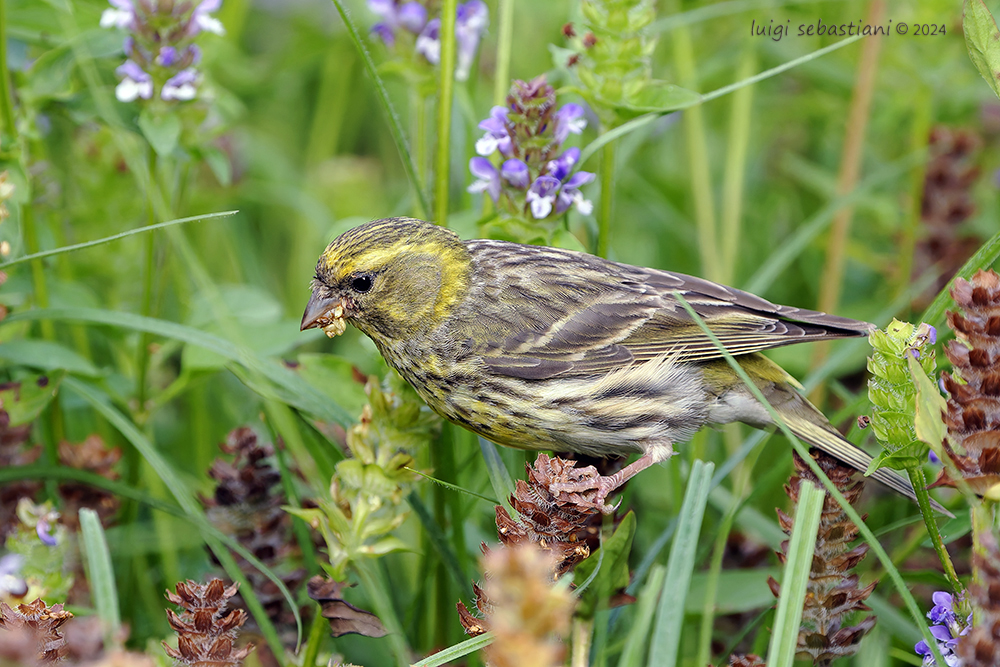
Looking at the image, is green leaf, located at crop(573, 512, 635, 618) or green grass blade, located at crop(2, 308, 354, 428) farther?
green grass blade, located at crop(2, 308, 354, 428)

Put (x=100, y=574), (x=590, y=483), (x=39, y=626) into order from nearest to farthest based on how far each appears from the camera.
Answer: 1. (x=39, y=626)
2. (x=100, y=574)
3. (x=590, y=483)

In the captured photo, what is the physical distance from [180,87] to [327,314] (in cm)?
69

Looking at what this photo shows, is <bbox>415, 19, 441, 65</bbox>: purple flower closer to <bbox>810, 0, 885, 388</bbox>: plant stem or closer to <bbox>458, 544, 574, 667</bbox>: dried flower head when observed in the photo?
<bbox>810, 0, 885, 388</bbox>: plant stem

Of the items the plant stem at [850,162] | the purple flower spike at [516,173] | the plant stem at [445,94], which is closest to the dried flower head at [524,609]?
the purple flower spike at [516,173]

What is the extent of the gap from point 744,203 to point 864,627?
259 cm

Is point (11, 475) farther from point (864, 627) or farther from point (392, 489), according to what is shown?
point (864, 627)

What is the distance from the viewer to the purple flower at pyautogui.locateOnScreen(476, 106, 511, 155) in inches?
85.5

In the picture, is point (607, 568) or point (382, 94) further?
point (382, 94)

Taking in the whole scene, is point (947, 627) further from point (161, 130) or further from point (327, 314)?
point (161, 130)

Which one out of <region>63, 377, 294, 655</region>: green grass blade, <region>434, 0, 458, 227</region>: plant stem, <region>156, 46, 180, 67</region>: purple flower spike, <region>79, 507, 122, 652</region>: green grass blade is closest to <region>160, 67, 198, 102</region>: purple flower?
<region>156, 46, 180, 67</region>: purple flower spike

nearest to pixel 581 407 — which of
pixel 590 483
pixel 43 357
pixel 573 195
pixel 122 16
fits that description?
pixel 573 195

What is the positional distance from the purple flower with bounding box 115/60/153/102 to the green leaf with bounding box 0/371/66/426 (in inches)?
27.5

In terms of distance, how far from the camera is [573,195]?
7.40 feet

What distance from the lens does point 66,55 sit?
255 centimetres
